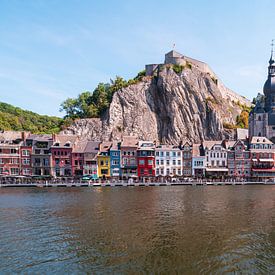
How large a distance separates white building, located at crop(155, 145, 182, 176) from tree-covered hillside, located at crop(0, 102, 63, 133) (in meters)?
44.8

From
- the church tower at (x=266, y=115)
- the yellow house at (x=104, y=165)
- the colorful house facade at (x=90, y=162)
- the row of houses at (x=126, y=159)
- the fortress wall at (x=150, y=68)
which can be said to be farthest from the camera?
the fortress wall at (x=150, y=68)

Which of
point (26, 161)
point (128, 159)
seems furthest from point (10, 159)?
point (128, 159)

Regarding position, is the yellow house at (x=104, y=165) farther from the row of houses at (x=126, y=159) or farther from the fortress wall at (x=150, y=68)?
the fortress wall at (x=150, y=68)

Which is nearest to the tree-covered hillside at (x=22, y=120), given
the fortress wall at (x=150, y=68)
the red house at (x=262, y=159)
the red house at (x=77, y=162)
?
the red house at (x=77, y=162)

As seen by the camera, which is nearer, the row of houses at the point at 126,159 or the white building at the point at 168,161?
the row of houses at the point at 126,159

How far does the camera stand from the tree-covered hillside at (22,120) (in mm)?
105994

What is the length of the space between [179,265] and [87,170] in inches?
2151

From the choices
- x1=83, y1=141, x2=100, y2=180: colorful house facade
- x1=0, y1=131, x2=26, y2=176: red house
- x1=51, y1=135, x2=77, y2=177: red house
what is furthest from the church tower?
x1=0, y1=131, x2=26, y2=176: red house

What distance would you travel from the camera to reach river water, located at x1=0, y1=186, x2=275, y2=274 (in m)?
15.7

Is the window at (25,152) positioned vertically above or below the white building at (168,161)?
above

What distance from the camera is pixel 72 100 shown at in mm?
98812

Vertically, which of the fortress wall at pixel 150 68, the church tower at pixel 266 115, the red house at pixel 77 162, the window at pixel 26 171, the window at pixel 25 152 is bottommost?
the window at pixel 26 171

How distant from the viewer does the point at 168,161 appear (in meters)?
70.8

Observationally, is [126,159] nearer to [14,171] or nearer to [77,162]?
[77,162]
